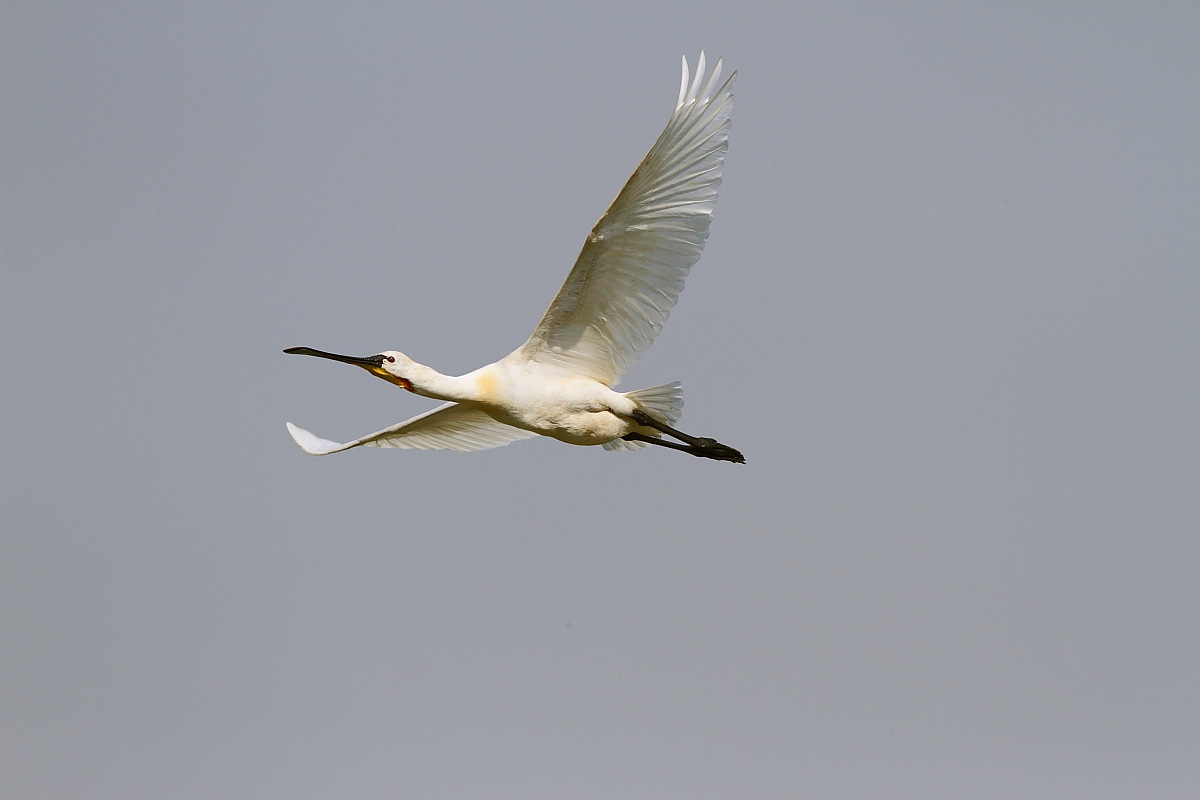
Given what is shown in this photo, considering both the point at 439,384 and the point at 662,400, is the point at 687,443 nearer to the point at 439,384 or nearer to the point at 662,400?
the point at 662,400

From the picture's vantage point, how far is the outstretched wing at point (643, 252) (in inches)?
454

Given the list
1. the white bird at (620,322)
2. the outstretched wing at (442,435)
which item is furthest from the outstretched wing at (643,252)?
the outstretched wing at (442,435)

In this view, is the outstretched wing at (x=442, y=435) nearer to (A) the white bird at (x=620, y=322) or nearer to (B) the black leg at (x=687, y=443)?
(A) the white bird at (x=620, y=322)

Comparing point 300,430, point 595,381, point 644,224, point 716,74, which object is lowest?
point 300,430

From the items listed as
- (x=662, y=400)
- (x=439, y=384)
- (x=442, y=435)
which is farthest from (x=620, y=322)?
(x=442, y=435)

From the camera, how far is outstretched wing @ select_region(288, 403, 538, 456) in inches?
546

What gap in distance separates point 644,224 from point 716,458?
→ 2.10 metres

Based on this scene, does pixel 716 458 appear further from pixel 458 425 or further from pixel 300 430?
pixel 300 430

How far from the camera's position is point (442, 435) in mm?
14156

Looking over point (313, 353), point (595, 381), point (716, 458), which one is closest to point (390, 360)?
point (313, 353)

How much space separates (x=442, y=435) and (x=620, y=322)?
233 cm

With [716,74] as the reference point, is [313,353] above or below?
below

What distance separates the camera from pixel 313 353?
41.7ft

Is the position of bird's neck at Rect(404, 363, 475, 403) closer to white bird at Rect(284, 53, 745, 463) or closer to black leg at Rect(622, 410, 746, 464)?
white bird at Rect(284, 53, 745, 463)
